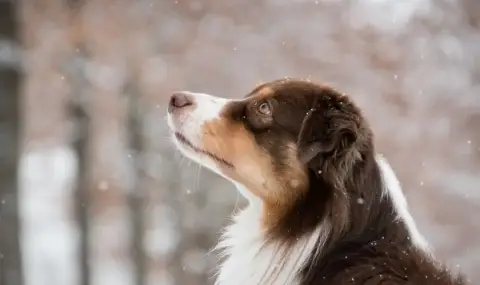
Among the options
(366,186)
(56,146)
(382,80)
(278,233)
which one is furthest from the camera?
(56,146)

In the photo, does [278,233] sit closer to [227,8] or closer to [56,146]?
[227,8]

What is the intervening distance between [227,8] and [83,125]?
51 centimetres

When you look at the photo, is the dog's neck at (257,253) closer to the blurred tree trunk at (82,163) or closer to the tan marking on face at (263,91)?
the tan marking on face at (263,91)

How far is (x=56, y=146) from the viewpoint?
6.09 feet

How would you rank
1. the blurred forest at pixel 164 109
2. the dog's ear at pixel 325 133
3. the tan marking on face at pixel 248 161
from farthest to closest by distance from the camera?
the blurred forest at pixel 164 109
the tan marking on face at pixel 248 161
the dog's ear at pixel 325 133

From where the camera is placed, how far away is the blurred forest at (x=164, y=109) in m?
1.71

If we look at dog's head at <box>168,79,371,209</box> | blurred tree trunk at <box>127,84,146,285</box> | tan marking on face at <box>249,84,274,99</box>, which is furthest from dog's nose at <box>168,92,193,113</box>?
blurred tree trunk at <box>127,84,146,285</box>

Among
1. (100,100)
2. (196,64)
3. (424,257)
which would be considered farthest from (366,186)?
(100,100)

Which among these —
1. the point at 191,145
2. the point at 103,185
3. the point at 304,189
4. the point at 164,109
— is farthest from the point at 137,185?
the point at 304,189

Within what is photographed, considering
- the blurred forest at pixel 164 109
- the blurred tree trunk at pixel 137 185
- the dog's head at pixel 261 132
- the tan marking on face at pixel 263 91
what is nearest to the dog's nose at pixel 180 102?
the dog's head at pixel 261 132

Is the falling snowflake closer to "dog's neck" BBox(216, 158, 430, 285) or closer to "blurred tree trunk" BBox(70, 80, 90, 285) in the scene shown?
"blurred tree trunk" BBox(70, 80, 90, 285)

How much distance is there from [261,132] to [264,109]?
4 cm

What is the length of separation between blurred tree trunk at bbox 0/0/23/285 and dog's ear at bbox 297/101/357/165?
1.02m

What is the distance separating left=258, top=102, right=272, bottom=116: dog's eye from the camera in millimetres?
1097
